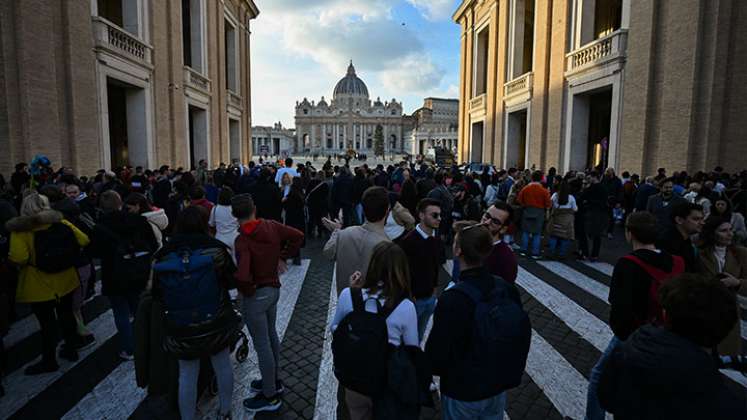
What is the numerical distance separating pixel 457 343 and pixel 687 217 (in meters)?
2.88

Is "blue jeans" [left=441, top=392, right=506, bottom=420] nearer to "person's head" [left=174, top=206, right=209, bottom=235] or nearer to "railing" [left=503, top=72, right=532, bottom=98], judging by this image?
"person's head" [left=174, top=206, right=209, bottom=235]

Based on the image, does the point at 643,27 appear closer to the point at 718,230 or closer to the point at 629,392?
the point at 718,230

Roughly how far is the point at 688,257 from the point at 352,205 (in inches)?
318

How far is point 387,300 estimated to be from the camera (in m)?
2.29

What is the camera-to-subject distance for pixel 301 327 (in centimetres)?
546

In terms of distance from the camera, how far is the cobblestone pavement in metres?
3.69

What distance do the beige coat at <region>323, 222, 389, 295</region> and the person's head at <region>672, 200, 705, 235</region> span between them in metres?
2.72

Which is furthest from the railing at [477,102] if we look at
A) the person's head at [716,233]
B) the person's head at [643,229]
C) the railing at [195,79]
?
the person's head at [643,229]

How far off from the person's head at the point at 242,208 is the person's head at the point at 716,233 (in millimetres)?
4292

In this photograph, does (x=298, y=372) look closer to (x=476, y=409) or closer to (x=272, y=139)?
(x=476, y=409)

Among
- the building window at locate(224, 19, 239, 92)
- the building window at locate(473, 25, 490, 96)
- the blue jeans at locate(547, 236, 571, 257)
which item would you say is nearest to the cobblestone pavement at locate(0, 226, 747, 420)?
the blue jeans at locate(547, 236, 571, 257)

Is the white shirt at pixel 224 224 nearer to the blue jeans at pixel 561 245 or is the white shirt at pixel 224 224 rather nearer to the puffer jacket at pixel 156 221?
the puffer jacket at pixel 156 221

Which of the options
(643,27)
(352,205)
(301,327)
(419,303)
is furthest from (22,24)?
(643,27)

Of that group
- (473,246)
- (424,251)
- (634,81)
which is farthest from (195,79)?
(473,246)
